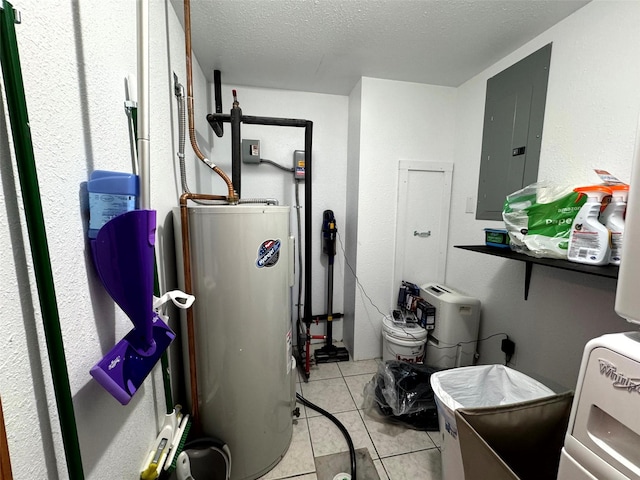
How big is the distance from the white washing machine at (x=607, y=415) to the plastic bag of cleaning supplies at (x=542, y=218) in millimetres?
733

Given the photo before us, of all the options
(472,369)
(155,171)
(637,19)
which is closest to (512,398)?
(472,369)

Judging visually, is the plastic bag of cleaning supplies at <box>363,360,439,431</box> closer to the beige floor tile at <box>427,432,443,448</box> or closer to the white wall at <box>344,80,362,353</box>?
the beige floor tile at <box>427,432,443,448</box>

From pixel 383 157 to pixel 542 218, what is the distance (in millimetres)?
1091

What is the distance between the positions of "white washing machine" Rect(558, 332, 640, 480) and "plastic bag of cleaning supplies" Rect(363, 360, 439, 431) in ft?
3.32

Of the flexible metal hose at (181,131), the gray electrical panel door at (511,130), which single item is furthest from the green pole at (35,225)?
the gray electrical panel door at (511,130)

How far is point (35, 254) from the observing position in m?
0.41

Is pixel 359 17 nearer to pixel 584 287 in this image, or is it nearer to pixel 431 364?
pixel 584 287

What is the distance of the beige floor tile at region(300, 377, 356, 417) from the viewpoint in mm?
1544

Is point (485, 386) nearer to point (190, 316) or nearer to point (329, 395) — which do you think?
point (329, 395)

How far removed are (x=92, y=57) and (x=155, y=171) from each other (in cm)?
42

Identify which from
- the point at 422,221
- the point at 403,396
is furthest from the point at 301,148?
the point at 403,396

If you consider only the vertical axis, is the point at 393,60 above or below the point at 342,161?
above

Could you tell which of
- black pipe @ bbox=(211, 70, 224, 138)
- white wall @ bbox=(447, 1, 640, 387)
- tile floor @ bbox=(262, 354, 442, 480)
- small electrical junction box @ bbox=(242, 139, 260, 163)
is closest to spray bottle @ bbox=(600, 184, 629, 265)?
white wall @ bbox=(447, 1, 640, 387)

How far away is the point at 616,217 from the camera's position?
0.90 metres
